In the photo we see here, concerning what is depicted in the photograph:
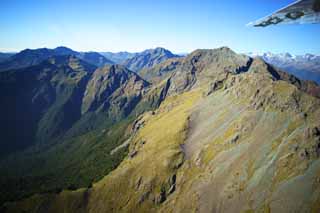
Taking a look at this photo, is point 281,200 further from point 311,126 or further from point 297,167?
point 311,126

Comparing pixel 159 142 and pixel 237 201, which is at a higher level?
pixel 237 201

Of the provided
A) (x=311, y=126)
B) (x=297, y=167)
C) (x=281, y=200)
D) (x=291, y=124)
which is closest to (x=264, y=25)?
(x=281, y=200)

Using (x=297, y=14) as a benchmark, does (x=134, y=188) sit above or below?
below

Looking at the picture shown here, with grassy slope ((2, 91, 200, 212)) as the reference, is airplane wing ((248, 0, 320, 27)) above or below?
above

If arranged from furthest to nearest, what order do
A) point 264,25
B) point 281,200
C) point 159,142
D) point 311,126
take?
1. point 159,142
2. point 311,126
3. point 281,200
4. point 264,25

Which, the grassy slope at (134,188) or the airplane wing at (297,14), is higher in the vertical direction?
the airplane wing at (297,14)

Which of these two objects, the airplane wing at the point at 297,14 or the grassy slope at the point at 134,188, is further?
the grassy slope at the point at 134,188

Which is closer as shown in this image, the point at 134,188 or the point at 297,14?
the point at 297,14

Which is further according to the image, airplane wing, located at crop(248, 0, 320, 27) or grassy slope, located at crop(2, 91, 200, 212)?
grassy slope, located at crop(2, 91, 200, 212)
